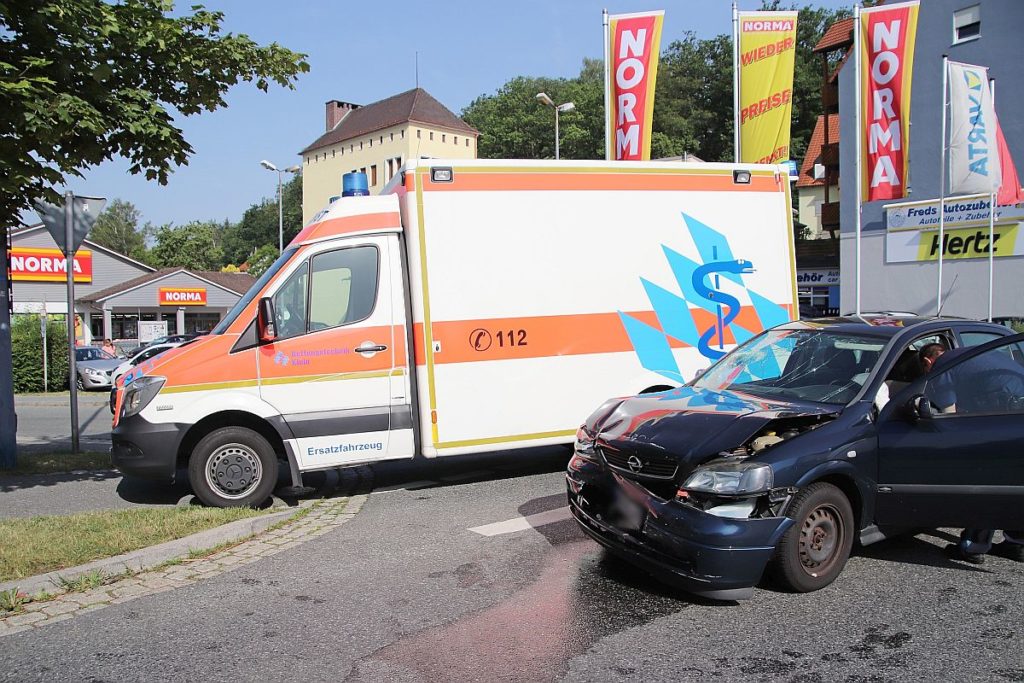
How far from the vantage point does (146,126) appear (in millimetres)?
6945

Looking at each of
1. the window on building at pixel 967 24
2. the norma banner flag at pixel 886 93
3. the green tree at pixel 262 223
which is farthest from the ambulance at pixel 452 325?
the green tree at pixel 262 223

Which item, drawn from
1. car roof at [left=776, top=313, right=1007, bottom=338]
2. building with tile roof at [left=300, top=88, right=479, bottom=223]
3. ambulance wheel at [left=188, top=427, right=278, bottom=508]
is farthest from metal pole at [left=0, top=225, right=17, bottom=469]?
building with tile roof at [left=300, top=88, right=479, bottom=223]

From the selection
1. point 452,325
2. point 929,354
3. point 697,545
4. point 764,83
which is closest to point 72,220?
point 452,325

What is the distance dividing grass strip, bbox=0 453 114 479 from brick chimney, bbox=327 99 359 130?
8205 cm

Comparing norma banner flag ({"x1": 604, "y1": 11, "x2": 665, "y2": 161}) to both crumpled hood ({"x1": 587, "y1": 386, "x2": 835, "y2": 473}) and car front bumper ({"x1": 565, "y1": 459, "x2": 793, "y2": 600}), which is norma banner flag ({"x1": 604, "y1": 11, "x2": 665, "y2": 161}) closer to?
crumpled hood ({"x1": 587, "y1": 386, "x2": 835, "y2": 473})

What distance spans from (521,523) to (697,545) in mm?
2360

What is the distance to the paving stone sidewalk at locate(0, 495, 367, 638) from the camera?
14.8 ft

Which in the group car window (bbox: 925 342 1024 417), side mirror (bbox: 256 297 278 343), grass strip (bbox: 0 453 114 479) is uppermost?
side mirror (bbox: 256 297 278 343)

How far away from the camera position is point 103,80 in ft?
21.8

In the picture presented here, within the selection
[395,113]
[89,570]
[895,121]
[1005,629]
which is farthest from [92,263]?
[1005,629]

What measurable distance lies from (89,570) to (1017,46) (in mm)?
29239

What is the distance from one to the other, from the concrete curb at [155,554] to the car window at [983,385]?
4.92 metres

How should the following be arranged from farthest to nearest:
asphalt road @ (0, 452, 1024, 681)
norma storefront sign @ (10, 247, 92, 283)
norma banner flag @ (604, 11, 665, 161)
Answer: norma storefront sign @ (10, 247, 92, 283), norma banner flag @ (604, 11, 665, 161), asphalt road @ (0, 452, 1024, 681)

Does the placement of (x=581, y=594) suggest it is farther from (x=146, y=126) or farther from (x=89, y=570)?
(x=146, y=126)
